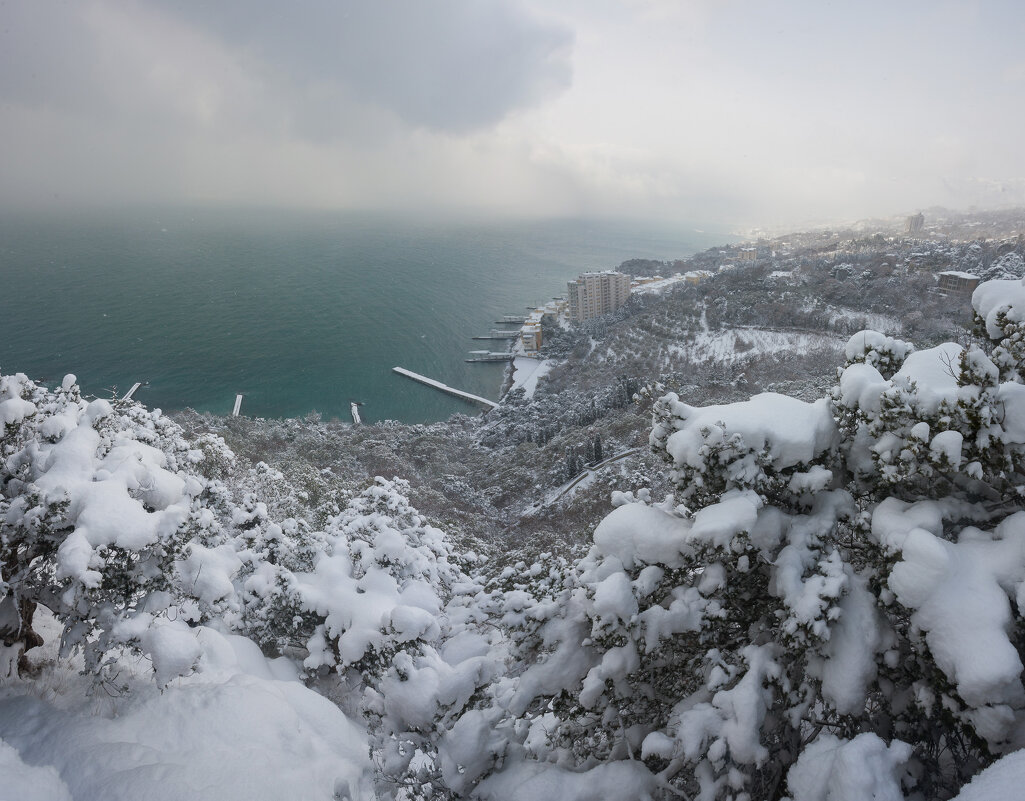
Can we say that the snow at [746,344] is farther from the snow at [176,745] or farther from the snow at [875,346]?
the snow at [176,745]

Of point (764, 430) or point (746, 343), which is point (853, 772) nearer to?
point (764, 430)

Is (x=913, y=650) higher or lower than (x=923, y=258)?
lower

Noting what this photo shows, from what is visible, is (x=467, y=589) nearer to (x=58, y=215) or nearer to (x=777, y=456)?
(x=777, y=456)

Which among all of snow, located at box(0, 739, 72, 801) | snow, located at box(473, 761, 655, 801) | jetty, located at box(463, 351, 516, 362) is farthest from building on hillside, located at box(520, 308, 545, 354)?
snow, located at box(0, 739, 72, 801)

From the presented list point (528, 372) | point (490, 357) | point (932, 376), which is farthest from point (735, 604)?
point (490, 357)

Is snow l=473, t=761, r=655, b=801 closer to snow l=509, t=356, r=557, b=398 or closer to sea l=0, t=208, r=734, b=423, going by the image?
sea l=0, t=208, r=734, b=423

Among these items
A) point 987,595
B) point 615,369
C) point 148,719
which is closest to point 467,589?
point 148,719

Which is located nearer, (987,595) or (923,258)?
(987,595)

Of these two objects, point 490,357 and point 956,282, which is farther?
point 490,357
